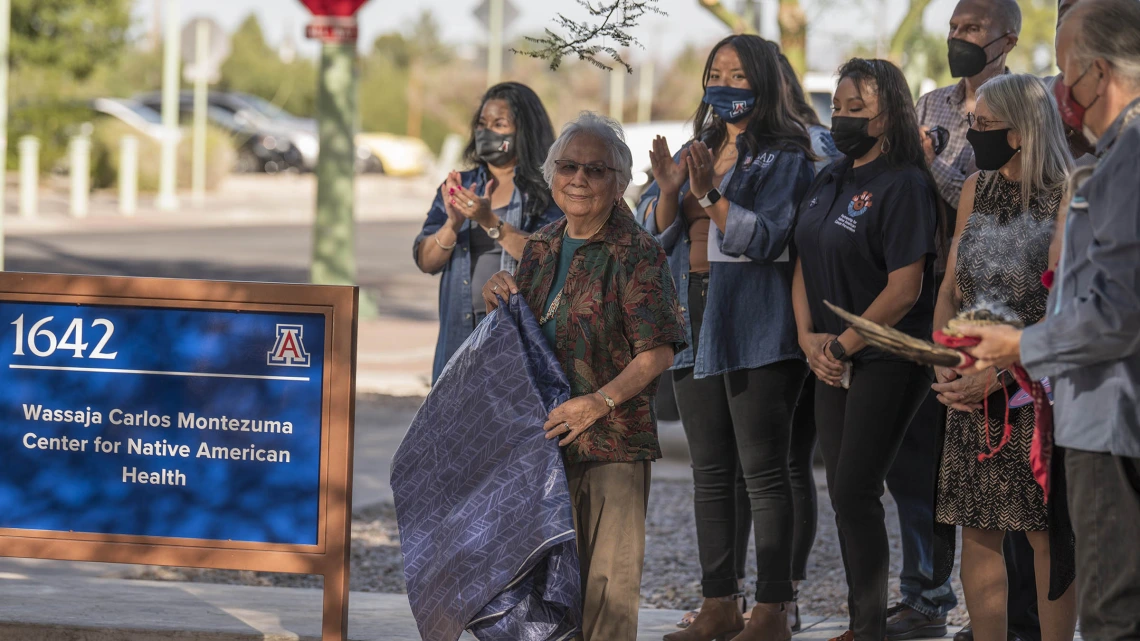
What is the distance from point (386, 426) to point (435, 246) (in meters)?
4.45

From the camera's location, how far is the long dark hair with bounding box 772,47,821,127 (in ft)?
16.7

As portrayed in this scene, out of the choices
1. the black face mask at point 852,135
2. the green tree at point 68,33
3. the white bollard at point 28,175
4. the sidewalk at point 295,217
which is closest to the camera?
the black face mask at point 852,135

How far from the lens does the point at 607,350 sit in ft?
13.6

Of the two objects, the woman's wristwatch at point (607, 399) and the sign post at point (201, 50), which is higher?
the sign post at point (201, 50)

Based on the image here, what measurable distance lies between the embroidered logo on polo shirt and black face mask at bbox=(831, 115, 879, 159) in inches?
6.2

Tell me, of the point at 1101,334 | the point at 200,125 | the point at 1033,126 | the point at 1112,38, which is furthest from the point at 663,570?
the point at 200,125

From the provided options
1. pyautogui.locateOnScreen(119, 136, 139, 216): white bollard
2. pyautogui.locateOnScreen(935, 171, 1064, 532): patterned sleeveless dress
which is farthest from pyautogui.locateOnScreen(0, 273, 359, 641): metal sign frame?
pyautogui.locateOnScreen(119, 136, 139, 216): white bollard

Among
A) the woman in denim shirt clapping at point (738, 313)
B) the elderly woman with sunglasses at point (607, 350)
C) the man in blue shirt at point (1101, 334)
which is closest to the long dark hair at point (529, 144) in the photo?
the woman in denim shirt clapping at point (738, 313)

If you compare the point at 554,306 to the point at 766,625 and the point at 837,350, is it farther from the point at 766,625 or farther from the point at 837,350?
the point at 766,625

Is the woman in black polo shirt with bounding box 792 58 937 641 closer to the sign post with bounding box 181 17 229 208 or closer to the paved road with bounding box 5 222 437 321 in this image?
the paved road with bounding box 5 222 437 321

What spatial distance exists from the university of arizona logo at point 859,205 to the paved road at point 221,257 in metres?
11.0

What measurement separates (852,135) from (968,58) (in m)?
0.80

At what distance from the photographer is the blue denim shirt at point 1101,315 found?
3.09 metres

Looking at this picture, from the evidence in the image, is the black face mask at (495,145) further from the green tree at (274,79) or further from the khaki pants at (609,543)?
the green tree at (274,79)
